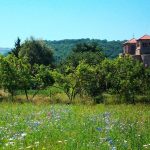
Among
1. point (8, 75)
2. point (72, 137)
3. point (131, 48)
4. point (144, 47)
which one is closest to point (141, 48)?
point (144, 47)

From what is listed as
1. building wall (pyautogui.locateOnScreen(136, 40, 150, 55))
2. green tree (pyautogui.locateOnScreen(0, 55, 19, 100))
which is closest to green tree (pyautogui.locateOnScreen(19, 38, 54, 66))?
building wall (pyautogui.locateOnScreen(136, 40, 150, 55))

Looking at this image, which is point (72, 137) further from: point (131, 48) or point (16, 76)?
point (131, 48)

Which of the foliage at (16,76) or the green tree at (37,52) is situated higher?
the green tree at (37,52)

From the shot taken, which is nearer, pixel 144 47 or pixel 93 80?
pixel 93 80

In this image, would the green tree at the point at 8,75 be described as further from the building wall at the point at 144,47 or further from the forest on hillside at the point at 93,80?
the building wall at the point at 144,47

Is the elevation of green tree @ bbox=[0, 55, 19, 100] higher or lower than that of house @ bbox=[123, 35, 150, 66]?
lower

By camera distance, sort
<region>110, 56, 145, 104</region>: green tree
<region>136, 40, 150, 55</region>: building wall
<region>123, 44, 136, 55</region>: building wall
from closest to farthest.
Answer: <region>110, 56, 145, 104</region>: green tree, <region>136, 40, 150, 55</region>: building wall, <region>123, 44, 136, 55</region>: building wall

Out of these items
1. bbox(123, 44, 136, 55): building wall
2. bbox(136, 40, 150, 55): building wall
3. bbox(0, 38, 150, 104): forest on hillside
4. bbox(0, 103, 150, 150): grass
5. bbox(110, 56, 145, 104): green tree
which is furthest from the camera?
bbox(123, 44, 136, 55): building wall

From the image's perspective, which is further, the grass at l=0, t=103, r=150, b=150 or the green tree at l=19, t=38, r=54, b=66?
the green tree at l=19, t=38, r=54, b=66

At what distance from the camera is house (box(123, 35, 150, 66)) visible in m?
71.5

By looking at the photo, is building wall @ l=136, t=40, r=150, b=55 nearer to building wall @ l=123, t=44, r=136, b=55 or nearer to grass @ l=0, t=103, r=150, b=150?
building wall @ l=123, t=44, r=136, b=55

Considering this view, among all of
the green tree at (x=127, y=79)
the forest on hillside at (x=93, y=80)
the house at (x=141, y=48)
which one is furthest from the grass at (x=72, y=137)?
the house at (x=141, y=48)

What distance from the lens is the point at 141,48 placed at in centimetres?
7531

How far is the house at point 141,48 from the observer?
71469mm
